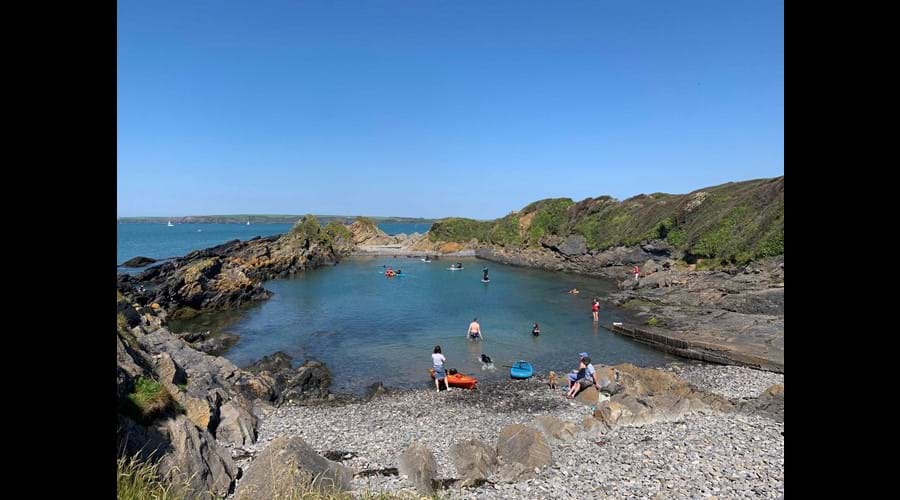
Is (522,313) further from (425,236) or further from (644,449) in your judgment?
(425,236)

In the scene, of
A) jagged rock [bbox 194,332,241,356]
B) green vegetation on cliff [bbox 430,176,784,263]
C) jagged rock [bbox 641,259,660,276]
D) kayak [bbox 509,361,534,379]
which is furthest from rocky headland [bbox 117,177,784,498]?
jagged rock [bbox 641,259,660,276]

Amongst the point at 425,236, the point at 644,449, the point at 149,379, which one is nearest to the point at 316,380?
the point at 149,379

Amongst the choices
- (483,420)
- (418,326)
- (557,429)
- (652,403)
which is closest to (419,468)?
(557,429)

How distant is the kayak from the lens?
2323 cm

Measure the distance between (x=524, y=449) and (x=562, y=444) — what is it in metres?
A: 1.99

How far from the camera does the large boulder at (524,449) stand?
12384 mm

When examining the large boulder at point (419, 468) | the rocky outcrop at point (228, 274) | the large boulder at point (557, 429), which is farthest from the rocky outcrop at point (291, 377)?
the rocky outcrop at point (228, 274)

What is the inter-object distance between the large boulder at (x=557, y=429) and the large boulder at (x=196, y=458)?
8.70 meters

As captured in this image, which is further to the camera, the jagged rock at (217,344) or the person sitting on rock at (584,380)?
the jagged rock at (217,344)

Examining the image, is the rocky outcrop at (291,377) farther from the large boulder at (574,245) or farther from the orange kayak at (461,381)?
the large boulder at (574,245)
